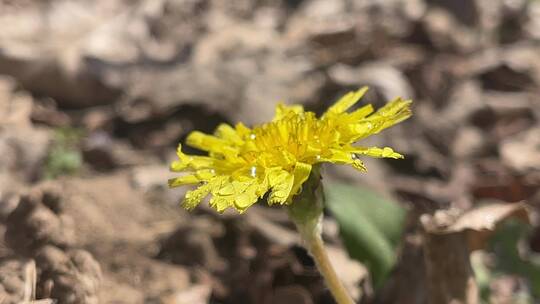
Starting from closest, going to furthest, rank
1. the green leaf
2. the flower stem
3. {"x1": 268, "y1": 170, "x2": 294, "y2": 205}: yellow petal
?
{"x1": 268, "y1": 170, "x2": 294, "y2": 205}: yellow petal → the flower stem → the green leaf

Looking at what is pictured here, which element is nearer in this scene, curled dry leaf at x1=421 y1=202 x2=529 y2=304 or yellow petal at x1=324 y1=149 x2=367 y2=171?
yellow petal at x1=324 y1=149 x2=367 y2=171

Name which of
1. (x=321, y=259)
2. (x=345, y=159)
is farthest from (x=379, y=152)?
(x=321, y=259)

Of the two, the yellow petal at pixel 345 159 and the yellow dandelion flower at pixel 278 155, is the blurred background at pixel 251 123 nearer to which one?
the yellow dandelion flower at pixel 278 155

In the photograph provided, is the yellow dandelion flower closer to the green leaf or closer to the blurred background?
the blurred background

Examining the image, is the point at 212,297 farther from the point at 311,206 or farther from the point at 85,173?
the point at 85,173

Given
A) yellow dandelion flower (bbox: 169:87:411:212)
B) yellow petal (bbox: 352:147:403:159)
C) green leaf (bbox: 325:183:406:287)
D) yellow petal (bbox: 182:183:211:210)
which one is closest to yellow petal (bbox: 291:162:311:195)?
yellow dandelion flower (bbox: 169:87:411:212)

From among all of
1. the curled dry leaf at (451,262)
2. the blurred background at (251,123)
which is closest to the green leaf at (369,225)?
the blurred background at (251,123)
